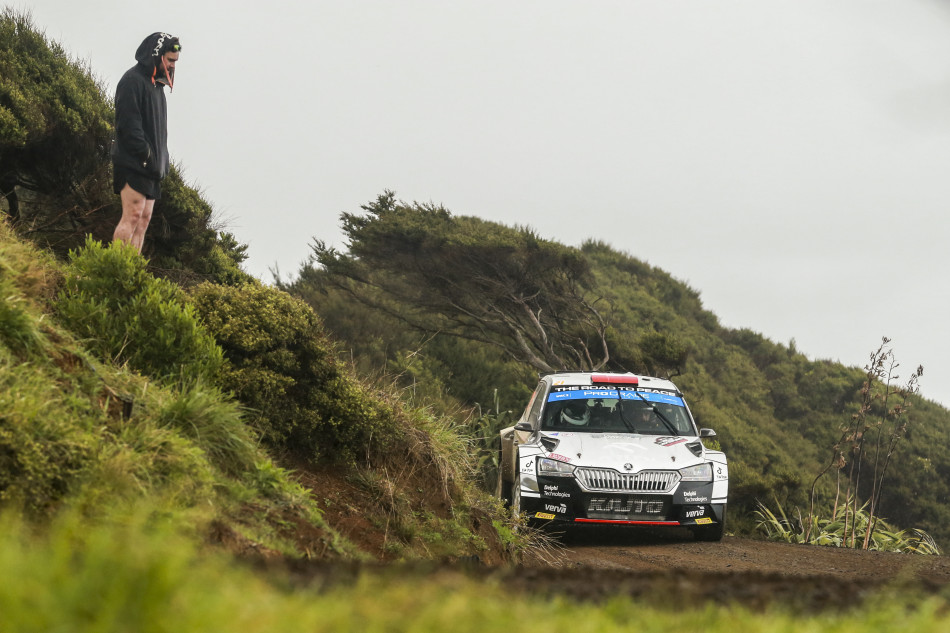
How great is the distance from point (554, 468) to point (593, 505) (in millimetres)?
593

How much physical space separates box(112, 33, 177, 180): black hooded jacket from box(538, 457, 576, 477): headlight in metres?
5.19

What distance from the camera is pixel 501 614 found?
2967 millimetres

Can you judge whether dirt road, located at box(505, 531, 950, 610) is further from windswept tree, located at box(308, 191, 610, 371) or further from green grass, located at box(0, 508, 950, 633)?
windswept tree, located at box(308, 191, 610, 371)

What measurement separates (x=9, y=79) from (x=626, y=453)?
948 cm

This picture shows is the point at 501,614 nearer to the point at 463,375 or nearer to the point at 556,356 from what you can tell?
the point at 556,356

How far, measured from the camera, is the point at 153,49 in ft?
30.3

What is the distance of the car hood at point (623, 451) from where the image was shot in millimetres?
10383

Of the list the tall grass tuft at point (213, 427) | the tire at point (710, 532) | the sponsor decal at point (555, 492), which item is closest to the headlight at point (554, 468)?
the sponsor decal at point (555, 492)

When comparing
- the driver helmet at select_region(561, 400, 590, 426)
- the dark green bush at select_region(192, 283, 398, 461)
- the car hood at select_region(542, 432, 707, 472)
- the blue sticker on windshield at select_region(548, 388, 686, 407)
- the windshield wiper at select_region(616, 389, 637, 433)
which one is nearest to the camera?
the dark green bush at select_region(192, 283, 398, 461)

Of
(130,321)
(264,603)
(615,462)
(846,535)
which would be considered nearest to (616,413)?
(615,462)

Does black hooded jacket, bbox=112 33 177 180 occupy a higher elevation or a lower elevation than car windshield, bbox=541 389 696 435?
higher

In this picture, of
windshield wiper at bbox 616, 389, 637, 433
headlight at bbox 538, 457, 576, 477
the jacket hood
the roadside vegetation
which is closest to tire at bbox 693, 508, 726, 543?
windshield wiper at bbox 616, 389, 637, 433

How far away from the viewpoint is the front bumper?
33.6ft

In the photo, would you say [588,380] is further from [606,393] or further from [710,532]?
[710,532]
